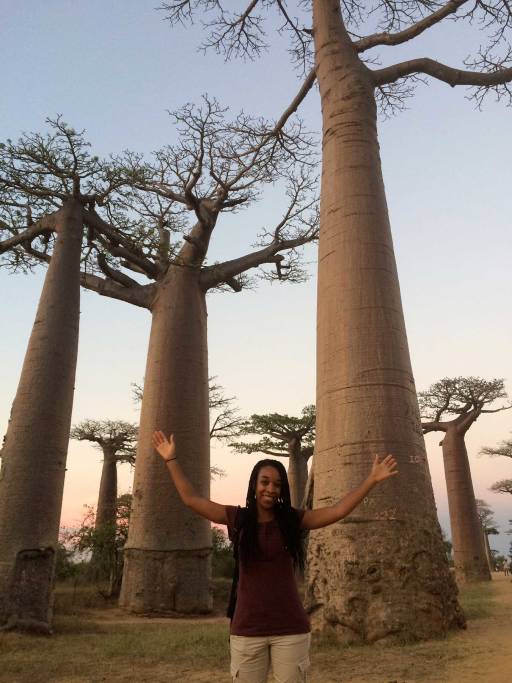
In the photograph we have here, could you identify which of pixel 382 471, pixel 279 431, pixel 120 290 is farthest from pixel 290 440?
pixel 382 471

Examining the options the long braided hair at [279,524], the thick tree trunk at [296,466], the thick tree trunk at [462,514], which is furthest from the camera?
the thick tree trunk at [296,466]

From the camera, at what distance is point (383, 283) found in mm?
4633

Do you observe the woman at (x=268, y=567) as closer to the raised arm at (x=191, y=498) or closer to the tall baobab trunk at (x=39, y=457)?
the raised arm at (x=191, y=498)

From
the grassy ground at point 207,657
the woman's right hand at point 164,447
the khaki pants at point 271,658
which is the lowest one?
the grassy ground at point 207,657

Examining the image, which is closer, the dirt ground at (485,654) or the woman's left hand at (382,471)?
the woman's left hand at (382,471)

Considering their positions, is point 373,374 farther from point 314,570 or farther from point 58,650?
point 58,650

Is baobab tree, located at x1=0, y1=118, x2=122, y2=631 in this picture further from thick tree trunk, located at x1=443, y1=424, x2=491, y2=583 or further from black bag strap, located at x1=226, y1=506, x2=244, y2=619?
thick tree trunk, located at x1=443, y1=424, x2=491, y2=583

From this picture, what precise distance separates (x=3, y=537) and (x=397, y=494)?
380cm

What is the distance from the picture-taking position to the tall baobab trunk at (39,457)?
17.5 feet

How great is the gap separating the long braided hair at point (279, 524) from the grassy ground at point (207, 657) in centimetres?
138

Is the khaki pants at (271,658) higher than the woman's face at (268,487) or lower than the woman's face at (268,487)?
lower

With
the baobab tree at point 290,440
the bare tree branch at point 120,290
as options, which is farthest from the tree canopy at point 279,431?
the bare tree branch at point 120,290

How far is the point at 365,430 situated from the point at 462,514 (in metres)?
10.0

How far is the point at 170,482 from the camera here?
7.68m
